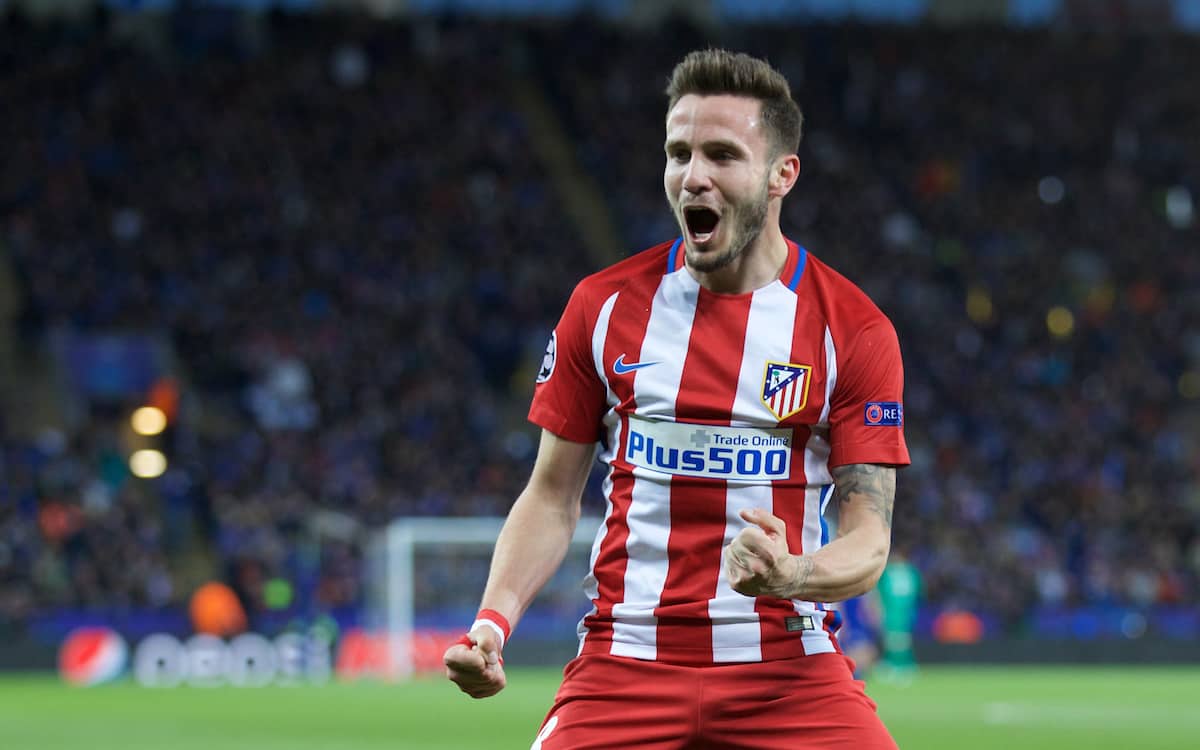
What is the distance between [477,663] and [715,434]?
0.76m

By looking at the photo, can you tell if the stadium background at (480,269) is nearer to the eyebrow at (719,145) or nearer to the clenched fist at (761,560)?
the eyebrow at (719,145)

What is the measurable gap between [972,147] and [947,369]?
6.74m

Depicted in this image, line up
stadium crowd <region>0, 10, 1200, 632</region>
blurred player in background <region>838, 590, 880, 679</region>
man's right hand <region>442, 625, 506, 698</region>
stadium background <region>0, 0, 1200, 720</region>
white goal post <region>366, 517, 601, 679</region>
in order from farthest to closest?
1. stadium crowd <region>0, 10, 1200, 632</region>
2. stadium background <region>0, 0, 1200, 720</region>
3. white goal post <region>366, 517, 601, 679</region>
4. blurred player in background <region>838, 590, 880, 679</region>
5. man's right hand <region>442, 625, 506, 698</region>

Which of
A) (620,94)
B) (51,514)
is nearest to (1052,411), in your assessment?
(620,94)

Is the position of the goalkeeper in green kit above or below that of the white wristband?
above

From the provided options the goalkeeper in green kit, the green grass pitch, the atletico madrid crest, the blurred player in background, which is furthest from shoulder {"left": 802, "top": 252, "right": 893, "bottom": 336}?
the goalkeeper in green kit

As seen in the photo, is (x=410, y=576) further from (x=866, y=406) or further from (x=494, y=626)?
(x=866, y=406)

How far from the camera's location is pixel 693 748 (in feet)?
14.1

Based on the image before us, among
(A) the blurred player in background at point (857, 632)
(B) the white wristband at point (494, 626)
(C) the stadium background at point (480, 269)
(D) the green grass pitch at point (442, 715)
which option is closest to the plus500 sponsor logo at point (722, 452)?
(B) the white wristband at point (494, 626)

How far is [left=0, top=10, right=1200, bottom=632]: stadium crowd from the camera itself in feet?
87.9

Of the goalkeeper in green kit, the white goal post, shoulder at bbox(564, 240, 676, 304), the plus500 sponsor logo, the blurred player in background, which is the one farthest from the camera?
the white goal post

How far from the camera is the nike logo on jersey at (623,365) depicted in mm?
4477

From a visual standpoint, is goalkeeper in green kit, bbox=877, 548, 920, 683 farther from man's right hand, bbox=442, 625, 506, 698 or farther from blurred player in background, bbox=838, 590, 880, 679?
man's right hand, bbox=442, 625, 506, 698

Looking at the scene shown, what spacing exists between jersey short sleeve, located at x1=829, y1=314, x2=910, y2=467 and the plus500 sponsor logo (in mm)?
130
